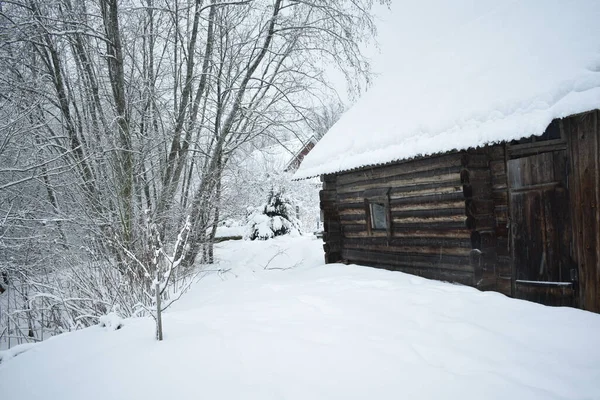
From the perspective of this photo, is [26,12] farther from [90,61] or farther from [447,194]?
[447,194]

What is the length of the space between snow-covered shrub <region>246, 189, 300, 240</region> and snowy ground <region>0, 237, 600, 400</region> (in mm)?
11955

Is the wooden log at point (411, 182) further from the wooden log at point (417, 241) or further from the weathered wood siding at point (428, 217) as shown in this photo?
the wooden log at point (417, 241)

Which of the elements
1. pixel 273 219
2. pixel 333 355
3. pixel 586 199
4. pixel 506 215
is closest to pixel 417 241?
pixel 506 215

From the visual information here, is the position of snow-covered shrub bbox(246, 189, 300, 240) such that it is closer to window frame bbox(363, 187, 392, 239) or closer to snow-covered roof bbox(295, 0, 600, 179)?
snow-covered roof bbox(295, 0, 600, 179)

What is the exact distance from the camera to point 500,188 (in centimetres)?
572

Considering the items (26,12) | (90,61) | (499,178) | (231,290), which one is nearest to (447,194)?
(499,178)

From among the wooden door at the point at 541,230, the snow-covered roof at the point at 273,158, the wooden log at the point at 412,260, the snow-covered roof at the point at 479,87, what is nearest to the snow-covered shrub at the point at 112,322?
the snow-covered roof at the point at 479,87

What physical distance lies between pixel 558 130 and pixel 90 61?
32.1 feet

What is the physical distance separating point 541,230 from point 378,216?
340cm

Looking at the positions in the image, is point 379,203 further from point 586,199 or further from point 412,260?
point 586,199

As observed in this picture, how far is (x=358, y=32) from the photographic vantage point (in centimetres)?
926

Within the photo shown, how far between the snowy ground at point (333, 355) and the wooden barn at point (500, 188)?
110 cm

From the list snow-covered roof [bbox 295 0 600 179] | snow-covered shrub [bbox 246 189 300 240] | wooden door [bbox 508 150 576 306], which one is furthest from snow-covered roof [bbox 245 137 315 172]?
wooden door [bbox 508 150 576 306]

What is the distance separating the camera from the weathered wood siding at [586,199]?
450 cm
